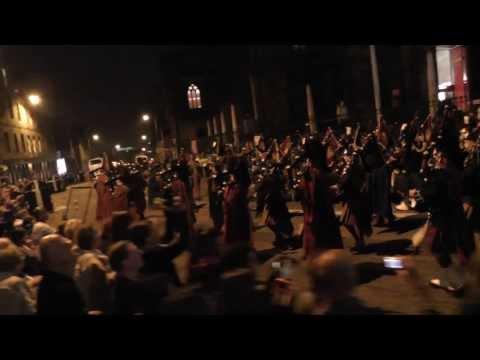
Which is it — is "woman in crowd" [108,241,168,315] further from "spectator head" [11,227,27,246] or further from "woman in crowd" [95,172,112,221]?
"woman in crowd" [95,172,112,221]

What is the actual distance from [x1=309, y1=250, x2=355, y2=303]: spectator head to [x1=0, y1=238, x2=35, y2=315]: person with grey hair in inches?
75.5

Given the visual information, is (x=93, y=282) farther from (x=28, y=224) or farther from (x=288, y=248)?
(x=28, y=224)

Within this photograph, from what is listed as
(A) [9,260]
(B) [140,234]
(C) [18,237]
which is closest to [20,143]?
(C) [18,237]

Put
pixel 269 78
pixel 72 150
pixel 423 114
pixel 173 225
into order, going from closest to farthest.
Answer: pixel 173 225
pixel 423 114
pixel 269 78
pixel 72 150

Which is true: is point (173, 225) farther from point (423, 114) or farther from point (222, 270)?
point (423, 114)

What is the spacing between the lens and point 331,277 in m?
3.26

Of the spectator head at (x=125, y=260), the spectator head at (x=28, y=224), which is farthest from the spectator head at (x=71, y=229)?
the spectator head at (x=28, y=224)

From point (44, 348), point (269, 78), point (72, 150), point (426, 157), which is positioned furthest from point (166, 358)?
point (72, 150)

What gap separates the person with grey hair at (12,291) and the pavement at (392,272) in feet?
4.66

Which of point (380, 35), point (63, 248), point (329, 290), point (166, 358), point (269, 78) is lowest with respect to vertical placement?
point (166, 358)

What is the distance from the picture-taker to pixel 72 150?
63.6 meters

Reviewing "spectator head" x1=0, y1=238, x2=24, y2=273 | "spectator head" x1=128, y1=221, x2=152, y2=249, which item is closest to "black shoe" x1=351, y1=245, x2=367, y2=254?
"spectator head" x1=128, y1=221, x2=152, y2=249

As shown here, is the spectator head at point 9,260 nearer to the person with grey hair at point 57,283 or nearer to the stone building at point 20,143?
the person with grey hair at point 57,283

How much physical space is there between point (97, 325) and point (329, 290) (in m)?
1.40
